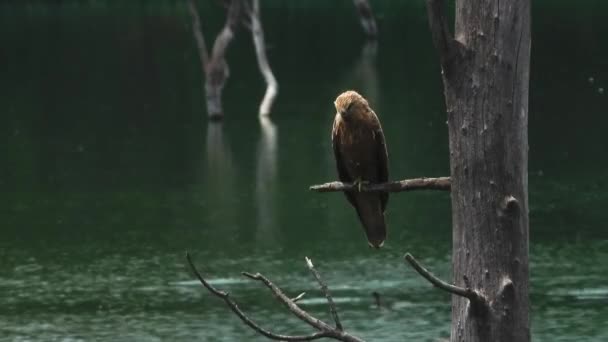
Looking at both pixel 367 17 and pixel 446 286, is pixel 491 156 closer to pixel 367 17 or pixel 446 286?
pixel 446 286

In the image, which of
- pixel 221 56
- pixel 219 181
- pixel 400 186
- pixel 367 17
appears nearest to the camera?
pixel 400 186

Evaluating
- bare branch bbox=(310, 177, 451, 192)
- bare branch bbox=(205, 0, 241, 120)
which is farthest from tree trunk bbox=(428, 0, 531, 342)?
bare branch bbox=(205, 0, 241, 120)

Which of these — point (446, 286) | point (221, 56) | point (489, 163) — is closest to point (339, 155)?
point (489, 163)

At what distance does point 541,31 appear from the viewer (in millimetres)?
62438

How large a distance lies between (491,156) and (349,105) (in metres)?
2.36

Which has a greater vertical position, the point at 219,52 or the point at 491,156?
the point at 491,156

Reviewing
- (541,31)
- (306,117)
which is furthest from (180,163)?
(541,31)

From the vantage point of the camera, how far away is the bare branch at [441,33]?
5.55 metres

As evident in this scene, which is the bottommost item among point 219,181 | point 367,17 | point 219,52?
point 219,181

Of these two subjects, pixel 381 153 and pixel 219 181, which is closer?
pixel 381 153

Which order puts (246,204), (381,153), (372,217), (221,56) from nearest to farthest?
(372,217)
(381,153)
(246,204)
(221,56)

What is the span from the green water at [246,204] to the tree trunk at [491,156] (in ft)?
37.4

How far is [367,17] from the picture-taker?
207 ft

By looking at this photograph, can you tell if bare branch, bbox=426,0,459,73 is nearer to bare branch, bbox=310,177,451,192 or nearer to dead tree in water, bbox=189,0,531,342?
dead tree in water, bbox=189,0,531,342
